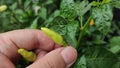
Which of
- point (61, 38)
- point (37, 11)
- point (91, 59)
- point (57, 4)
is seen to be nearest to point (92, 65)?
point (91, 59)

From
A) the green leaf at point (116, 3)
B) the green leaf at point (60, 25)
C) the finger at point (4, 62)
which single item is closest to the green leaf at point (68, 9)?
the green leaf at point (60, 25)

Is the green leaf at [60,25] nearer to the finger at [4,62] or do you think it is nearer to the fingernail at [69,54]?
the fingernail at [69,54]

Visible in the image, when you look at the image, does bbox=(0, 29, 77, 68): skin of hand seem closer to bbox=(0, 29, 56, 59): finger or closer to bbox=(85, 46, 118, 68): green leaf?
bbox=(0, 29, 56, 59): finger

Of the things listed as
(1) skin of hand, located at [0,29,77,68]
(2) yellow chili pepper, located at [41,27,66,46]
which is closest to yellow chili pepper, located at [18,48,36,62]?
(1) skin of hand, located at [0,29,77,68]

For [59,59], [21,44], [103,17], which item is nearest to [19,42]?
[21,44]

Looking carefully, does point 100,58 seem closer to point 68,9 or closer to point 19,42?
point 68,9
